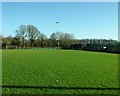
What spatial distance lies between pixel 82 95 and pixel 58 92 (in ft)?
3.13

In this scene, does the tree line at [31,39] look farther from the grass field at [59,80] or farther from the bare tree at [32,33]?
the grass field at [59,80]

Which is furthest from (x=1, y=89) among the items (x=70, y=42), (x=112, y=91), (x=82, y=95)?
(x=70, y=42)

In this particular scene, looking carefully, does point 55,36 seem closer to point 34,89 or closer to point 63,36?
point 63,36

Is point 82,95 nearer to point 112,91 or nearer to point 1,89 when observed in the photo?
point 112,91

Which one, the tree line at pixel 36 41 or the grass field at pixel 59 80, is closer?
the grass field at pixel 59 80

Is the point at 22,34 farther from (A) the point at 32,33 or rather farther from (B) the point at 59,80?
(B) the point at 59,80

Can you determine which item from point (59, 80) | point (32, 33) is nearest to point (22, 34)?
point (32, 33)

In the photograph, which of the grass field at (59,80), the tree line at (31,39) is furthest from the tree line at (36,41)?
the grass field at (59,80)

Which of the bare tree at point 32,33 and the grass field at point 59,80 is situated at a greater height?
the bare tree at point 32,33

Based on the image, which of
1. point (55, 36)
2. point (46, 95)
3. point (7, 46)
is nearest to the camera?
point (46, 95)

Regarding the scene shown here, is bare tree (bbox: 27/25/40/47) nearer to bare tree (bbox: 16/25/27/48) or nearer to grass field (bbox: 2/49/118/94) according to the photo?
bare tree (bbox: 16/25/27/48)

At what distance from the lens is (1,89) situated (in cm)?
945

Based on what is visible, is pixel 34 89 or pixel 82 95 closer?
pixel 82 95

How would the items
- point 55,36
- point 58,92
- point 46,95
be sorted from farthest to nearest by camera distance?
point 55,36 → point 58,92 → point 46,95
